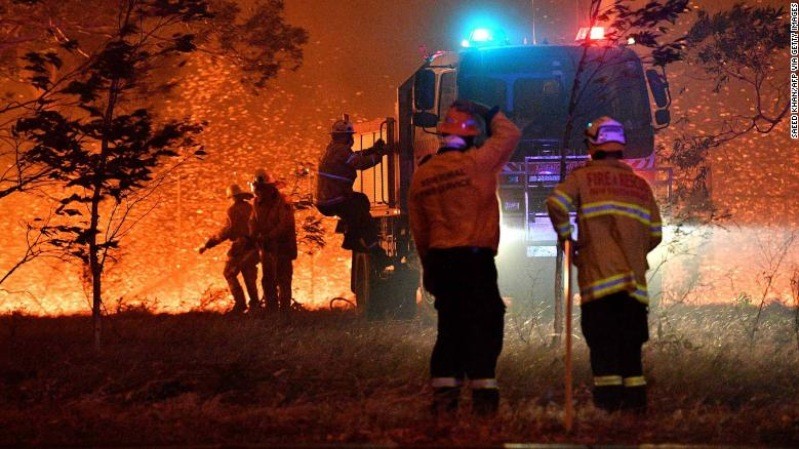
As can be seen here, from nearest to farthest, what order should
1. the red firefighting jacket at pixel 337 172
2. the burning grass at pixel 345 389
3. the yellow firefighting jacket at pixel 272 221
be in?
1. the burning grass at pixel 345 389
2. the red firefighting jacket at pixel 337 172
3. the yellow firefighting jacket at pixel 272 221

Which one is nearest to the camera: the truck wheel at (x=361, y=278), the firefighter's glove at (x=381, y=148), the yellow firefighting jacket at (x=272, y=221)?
the firefighter's glove at (x=381, y=148)

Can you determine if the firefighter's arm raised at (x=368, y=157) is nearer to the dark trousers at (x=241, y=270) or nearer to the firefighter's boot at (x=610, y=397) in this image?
the dark trousers at (x=241, y=270)

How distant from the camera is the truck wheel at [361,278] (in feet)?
46.8

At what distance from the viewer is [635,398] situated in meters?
7.07

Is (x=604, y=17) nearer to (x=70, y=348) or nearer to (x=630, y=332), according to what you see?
(x=630, y=332)

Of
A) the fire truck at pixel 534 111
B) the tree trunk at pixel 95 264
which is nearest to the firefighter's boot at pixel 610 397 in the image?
the tree trunk at pixel 95 264

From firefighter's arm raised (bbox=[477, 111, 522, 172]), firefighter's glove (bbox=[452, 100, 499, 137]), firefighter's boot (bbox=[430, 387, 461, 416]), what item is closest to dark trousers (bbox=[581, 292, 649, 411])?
firefighter's boot (bbox=[430, 387, 461, 416])

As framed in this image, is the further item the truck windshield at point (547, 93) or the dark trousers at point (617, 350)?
the truck windshield at point (547, 93)

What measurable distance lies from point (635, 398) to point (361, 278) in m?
7.83

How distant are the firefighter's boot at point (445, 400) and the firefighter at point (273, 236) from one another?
8247mm

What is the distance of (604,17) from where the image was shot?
929 cm

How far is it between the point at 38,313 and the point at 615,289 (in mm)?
12909

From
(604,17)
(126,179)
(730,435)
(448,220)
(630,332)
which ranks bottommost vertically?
(730,435)

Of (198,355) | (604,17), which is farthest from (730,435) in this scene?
(198,355)
